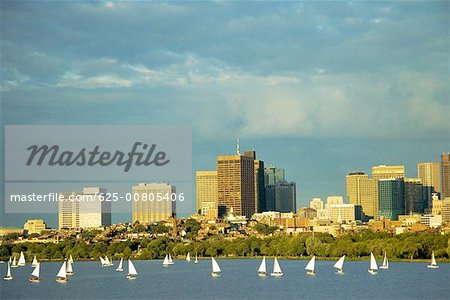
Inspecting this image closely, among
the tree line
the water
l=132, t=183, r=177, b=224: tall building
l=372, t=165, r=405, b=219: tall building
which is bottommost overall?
the water

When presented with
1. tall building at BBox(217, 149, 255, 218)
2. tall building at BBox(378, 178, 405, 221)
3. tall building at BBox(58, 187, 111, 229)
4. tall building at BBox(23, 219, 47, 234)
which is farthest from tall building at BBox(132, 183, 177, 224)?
tall building at BBox(378, 178, 405, 221)

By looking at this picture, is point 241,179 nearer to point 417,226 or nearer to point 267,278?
point 417,226

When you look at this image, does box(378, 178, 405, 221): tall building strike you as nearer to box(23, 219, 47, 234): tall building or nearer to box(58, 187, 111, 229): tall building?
box(58, 187, 111, 229): tall building

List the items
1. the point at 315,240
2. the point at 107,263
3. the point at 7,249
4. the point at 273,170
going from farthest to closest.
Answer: the point at 273,170
the point at 7,249
the point at 315,240
the point at 107,263

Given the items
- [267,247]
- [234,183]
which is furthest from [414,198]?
[267,247]

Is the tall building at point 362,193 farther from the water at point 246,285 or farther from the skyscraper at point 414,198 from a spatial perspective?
the water at point 246,285

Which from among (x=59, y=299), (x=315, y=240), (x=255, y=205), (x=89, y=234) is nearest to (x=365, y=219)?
(x=255, y=205)
